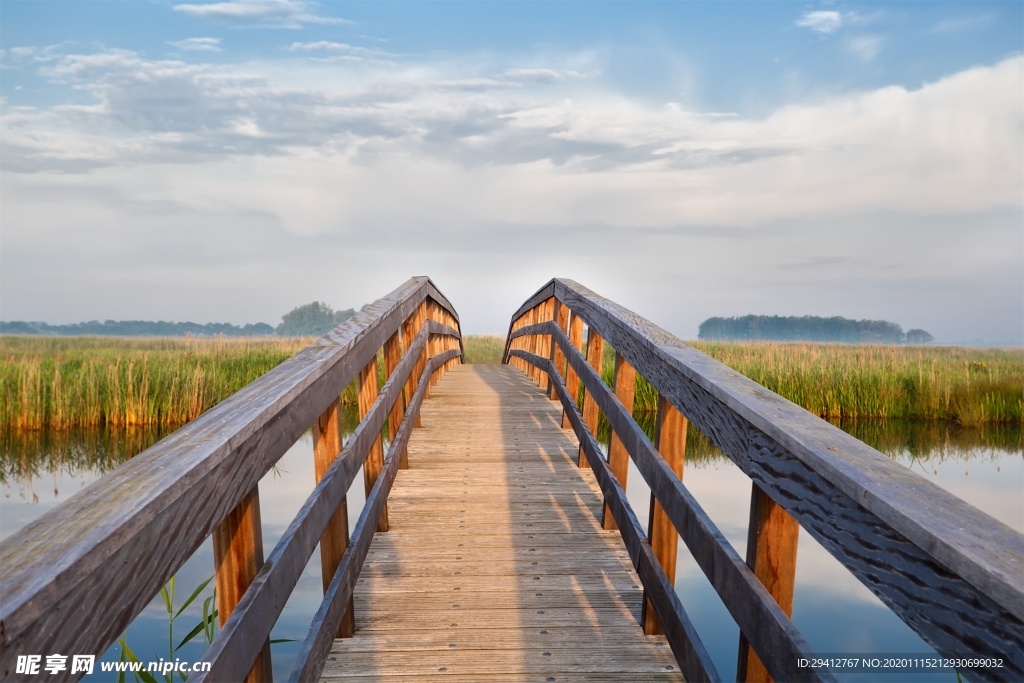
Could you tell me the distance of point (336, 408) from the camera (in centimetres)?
263

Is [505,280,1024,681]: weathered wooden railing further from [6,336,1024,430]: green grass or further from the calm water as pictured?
[6,336,1024,430]: green grass

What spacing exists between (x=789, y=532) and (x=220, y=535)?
1.30 metres

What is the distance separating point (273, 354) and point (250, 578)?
1499 cm

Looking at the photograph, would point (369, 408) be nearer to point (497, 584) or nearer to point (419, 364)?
point (497, 584)

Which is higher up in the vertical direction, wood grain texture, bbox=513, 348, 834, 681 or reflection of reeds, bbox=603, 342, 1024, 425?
wood grain texture, bbox=513, 348, 834, 681

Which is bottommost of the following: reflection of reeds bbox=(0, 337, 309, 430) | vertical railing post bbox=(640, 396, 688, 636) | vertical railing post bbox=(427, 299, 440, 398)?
reflection of reeds bbox=(0, 337, 309, 430)

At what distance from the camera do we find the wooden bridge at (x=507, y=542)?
1.05 m

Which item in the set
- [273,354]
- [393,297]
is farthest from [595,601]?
[273,354]

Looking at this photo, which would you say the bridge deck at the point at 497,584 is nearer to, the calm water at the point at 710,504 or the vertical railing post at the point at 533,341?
the calm water at the point at 710,504

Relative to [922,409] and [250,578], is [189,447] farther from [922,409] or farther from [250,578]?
[922,409]

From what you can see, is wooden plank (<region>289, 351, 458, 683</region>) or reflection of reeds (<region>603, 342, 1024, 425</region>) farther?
reflection of reeds (<region>603, 342, 1024, 425</region>)

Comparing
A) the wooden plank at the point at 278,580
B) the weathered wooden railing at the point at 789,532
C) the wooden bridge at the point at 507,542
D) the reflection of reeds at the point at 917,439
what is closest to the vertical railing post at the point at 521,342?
the reflection of reeds at the point at 917,439

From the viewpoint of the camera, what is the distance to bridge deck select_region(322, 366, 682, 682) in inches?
99.1

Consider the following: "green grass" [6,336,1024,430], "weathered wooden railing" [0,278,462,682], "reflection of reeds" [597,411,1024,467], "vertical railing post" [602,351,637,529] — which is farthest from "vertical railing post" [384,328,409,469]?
"green grass" [6,336,1024,430]
